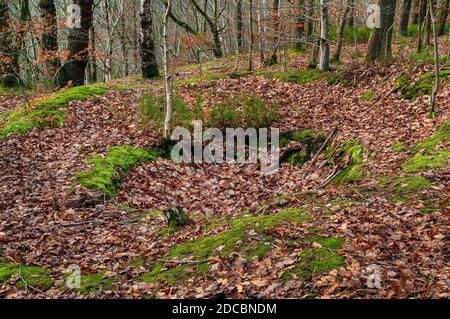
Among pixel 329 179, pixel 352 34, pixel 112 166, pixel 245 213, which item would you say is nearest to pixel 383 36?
pixel 329 179

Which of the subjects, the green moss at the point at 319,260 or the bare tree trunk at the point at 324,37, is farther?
the bare tree trunk at the point at 324,37

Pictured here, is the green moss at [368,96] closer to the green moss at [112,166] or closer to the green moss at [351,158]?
the green moss at [351,158]

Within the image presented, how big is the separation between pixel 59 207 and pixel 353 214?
5184 millimetres

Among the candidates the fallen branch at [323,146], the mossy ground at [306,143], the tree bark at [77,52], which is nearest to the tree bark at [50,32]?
the tree bark at [77,52]

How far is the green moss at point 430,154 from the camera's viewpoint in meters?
7.17

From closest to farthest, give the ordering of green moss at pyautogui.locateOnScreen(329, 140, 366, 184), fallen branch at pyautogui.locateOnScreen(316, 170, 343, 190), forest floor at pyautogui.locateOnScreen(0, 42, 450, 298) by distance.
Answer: forest floor at pyautogui.locateOnScreen(0, 42, 450, 298), green moss at pyautogui.locateOnScreen(329, 140, 366, 184), fallen branch at pyautogui.locateOnScreen(316, 170, 343, 190)

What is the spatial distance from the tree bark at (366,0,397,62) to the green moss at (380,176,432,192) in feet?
23.8

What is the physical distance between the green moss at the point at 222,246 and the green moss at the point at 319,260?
553 millimetres

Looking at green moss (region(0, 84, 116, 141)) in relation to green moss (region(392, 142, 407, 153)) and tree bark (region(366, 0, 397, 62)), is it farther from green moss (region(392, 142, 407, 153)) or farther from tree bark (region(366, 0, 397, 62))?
tree bark (region(366, 0, 397, 62))

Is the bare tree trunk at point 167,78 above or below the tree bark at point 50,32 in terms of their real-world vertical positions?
below

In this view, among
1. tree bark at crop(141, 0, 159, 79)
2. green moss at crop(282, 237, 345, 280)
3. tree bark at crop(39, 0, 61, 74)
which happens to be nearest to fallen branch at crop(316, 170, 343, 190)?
green moss at crop(282, 237, 345, 280)

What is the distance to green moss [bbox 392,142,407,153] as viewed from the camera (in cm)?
830

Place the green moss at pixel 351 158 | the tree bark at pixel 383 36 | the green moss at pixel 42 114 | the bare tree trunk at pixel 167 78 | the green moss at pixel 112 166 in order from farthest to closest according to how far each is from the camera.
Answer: the tree bark at pixel 383 36, the green moss at pixel 42 114, the bare tree trunk at pixel 167 78, the green moss at pixel 112 166, the green moss at pixel 351 158

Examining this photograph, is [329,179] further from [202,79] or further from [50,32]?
[50,32]
